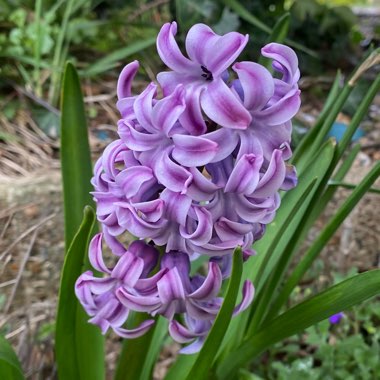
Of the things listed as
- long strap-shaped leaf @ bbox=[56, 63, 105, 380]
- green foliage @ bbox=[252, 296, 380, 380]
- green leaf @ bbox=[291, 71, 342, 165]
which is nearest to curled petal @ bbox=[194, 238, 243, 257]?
long strap-shaped leaf @ bbox=[56, 63, 105, 380]

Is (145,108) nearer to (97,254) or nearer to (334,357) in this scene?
(97,254)

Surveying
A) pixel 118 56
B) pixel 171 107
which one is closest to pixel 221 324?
pixel 171 107

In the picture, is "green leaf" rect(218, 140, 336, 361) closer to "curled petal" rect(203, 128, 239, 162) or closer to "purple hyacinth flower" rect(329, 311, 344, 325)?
"curled petal" rect(203, 128, 239, 162)

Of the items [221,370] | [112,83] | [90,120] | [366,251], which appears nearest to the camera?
[221,370]

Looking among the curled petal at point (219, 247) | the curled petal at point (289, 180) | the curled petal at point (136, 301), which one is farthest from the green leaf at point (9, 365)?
the curled petal at point (289, 180)

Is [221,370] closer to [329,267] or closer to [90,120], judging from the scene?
[329,267]

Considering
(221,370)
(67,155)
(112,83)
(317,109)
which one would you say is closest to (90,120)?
(112,83)

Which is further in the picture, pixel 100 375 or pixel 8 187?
pixel 8 187
